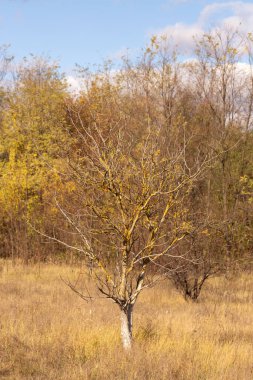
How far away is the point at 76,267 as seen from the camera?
14.7m

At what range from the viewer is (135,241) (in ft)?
33.3

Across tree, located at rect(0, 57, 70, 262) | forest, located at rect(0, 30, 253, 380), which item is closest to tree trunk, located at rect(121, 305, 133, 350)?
forest, located at rect(0, 30, 253, 380)

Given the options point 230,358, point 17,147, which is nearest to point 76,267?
point 17,147

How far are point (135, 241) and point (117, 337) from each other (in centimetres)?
316

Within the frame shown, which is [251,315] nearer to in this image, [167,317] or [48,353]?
[167,317]

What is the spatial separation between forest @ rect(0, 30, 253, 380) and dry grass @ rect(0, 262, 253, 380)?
0.03m

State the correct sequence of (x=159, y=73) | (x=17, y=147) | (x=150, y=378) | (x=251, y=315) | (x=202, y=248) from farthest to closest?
(x=17, y=147) → (x=159, y=73) → (x=202, y=248) → (x=251, y=315) → (x=150, y=378)

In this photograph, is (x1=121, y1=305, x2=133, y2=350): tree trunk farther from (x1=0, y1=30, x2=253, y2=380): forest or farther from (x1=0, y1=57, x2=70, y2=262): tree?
(x1=0, y1=57, x2=70, y2=262): tree

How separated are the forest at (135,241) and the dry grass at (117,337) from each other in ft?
0.10

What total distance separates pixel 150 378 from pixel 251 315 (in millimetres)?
5029

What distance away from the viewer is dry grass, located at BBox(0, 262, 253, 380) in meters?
5.75

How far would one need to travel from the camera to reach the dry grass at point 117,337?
575cm

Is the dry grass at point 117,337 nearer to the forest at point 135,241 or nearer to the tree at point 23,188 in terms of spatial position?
the forest at point 135,241

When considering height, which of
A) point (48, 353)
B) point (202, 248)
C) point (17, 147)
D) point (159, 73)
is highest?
point (159, 73)
